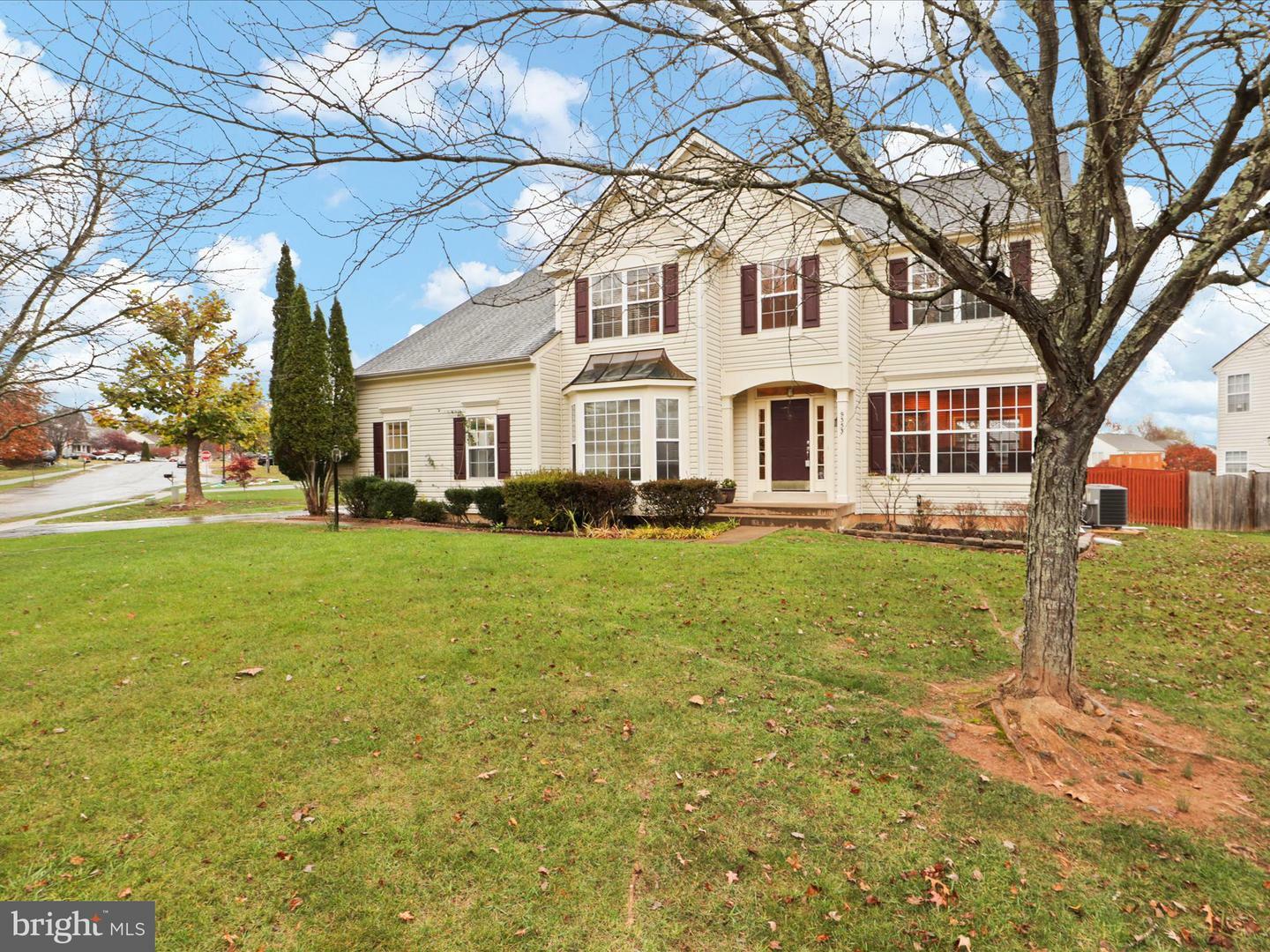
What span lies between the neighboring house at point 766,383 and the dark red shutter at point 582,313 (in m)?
0.04

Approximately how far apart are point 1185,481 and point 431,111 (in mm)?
19306

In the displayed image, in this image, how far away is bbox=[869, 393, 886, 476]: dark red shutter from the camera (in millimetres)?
13930

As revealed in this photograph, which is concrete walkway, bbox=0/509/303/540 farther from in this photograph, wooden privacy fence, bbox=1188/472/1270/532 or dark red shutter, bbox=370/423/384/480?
wooden privacy fence, bbox=1188/472/1270/532

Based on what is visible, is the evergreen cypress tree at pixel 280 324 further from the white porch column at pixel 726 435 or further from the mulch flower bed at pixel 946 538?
the mulch flower bed at pixel 946 538

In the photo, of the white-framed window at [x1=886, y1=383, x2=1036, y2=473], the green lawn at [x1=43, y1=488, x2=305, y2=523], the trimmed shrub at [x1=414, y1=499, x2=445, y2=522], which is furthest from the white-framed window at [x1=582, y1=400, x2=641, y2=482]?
the green lawn at [x1=43, y1=488, x2=305, y2=523]

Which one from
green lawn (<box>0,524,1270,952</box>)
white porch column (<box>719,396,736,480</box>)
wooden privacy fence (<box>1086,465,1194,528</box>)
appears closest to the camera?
green lawn (<box>0,524,1270,952</box>)

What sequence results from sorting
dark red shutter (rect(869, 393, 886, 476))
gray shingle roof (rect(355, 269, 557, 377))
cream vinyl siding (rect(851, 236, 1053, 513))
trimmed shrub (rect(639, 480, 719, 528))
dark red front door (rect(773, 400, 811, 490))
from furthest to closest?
gray shingle roof (rect(355, 269, 557, 377)), dark red front door (rect(773, 400, 811, 490)), dark red shutter (rect(869, 393, 886, 476)), cream vinyl siding (rect(851, 236, 1053, 513)), trimmed shrub (rect(639, 480, 719, 528))

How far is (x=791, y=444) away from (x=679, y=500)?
3574 mm

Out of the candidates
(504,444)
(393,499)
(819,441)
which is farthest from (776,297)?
(393,499)

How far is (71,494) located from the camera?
28766mm

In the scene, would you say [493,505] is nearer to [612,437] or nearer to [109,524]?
[612,437]

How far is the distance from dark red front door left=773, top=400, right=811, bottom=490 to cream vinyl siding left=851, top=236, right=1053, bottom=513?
111cm

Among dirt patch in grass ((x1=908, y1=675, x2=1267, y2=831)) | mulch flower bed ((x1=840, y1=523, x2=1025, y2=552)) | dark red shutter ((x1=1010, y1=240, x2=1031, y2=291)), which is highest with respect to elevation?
dark red shutter ((x1=1010, y1=240, x2=1031, y2=291))

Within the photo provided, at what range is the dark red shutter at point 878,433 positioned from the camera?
548 inches
